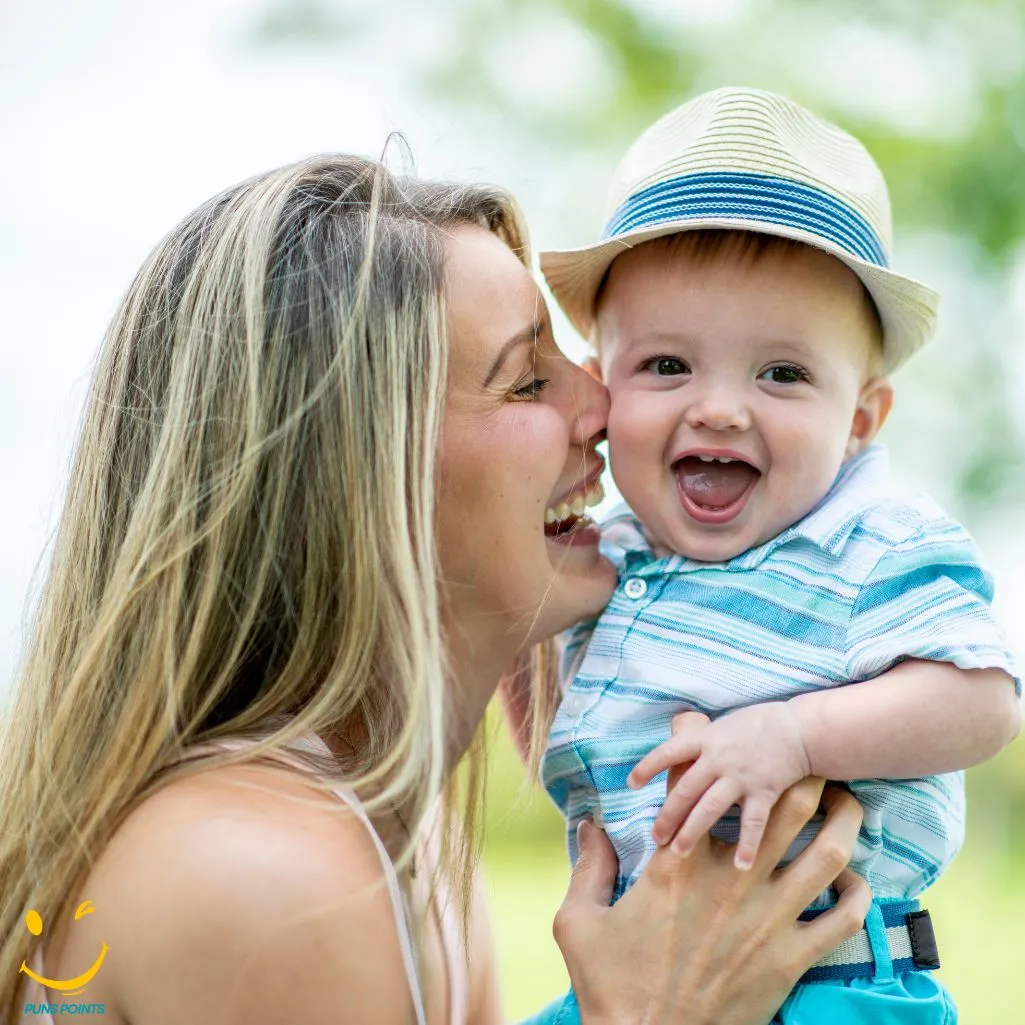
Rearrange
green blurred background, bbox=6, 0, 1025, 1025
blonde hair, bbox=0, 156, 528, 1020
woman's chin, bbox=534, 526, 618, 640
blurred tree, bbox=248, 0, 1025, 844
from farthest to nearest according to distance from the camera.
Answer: blurred tree, bbox=248, 0, 1025, 844 < green blurred background, bbox=6, 0, 1025, 1025 < woman's chin, bbox=534, 526, 618, 640 < blonde hair, bbox=0, 156, 528, 1020

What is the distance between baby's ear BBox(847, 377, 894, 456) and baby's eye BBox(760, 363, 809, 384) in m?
0.20

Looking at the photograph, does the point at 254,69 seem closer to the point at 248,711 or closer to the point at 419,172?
the point at 419,172

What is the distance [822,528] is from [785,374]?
0.78ft

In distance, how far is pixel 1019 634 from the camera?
729cm

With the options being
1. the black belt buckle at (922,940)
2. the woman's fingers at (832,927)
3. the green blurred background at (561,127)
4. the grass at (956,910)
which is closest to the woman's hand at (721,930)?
the woman's fingers at (832,927)

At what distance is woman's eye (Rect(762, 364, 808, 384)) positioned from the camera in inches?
71.9

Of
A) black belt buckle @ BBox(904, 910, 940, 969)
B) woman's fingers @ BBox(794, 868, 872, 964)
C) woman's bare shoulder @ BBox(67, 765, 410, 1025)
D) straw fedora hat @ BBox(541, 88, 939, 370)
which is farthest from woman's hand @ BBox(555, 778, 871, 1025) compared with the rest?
straw fedora hat @ BBox(541, 88, 939, 370)

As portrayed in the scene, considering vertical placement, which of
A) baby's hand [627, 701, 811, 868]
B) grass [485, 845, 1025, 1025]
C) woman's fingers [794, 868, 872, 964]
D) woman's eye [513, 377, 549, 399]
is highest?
woman's eye [513, 377, 549, 399]

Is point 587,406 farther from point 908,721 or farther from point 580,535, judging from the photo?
point 908,721

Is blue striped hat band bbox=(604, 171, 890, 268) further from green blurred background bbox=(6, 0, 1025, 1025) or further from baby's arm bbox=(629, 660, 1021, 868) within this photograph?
green blurred background bbox=(6, 0, 1025, 1025)

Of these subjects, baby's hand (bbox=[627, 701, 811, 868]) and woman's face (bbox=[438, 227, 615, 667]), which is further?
woman's face (bbox=[438, 227, 615, 667])

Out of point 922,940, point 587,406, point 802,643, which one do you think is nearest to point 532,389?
point 587,406

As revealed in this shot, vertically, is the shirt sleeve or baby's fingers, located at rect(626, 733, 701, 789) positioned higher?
the shirt sleeve

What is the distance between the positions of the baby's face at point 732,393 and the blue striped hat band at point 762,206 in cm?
5
